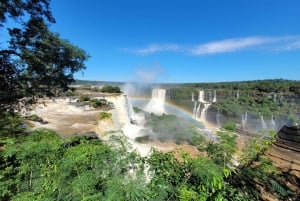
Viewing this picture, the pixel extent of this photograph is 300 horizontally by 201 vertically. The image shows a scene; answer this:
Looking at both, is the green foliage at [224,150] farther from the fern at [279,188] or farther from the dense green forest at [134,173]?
the fern at [279,188]

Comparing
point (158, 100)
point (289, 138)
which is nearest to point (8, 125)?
point (289, 138)

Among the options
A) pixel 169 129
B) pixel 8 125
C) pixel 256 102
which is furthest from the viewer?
pixel 256 102

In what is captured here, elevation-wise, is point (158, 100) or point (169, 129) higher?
point (158, 100)

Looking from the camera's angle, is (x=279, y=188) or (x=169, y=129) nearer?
(x=279, y=188)

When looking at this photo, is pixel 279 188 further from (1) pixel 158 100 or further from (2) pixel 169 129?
(1) pixel 158 100

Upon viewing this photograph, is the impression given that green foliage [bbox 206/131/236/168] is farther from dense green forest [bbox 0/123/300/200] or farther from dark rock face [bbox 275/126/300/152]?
dark rock face [bbox 275/126/300/152]

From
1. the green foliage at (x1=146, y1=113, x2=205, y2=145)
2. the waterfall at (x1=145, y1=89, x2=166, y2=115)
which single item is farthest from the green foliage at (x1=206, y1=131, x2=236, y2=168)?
the waterfall at (x1=145, y1=89, x2=166, y2=115)

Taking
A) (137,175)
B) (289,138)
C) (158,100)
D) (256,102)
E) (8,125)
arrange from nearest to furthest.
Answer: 1. (137,175)
2. (289,138)
3. (8,125)
4. (256,102)
5. (158,100)

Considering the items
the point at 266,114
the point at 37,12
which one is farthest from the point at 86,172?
the point at 266,114

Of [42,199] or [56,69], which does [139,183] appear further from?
[56,69]

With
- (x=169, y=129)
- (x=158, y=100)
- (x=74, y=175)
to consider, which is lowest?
(x=169, y=129)
